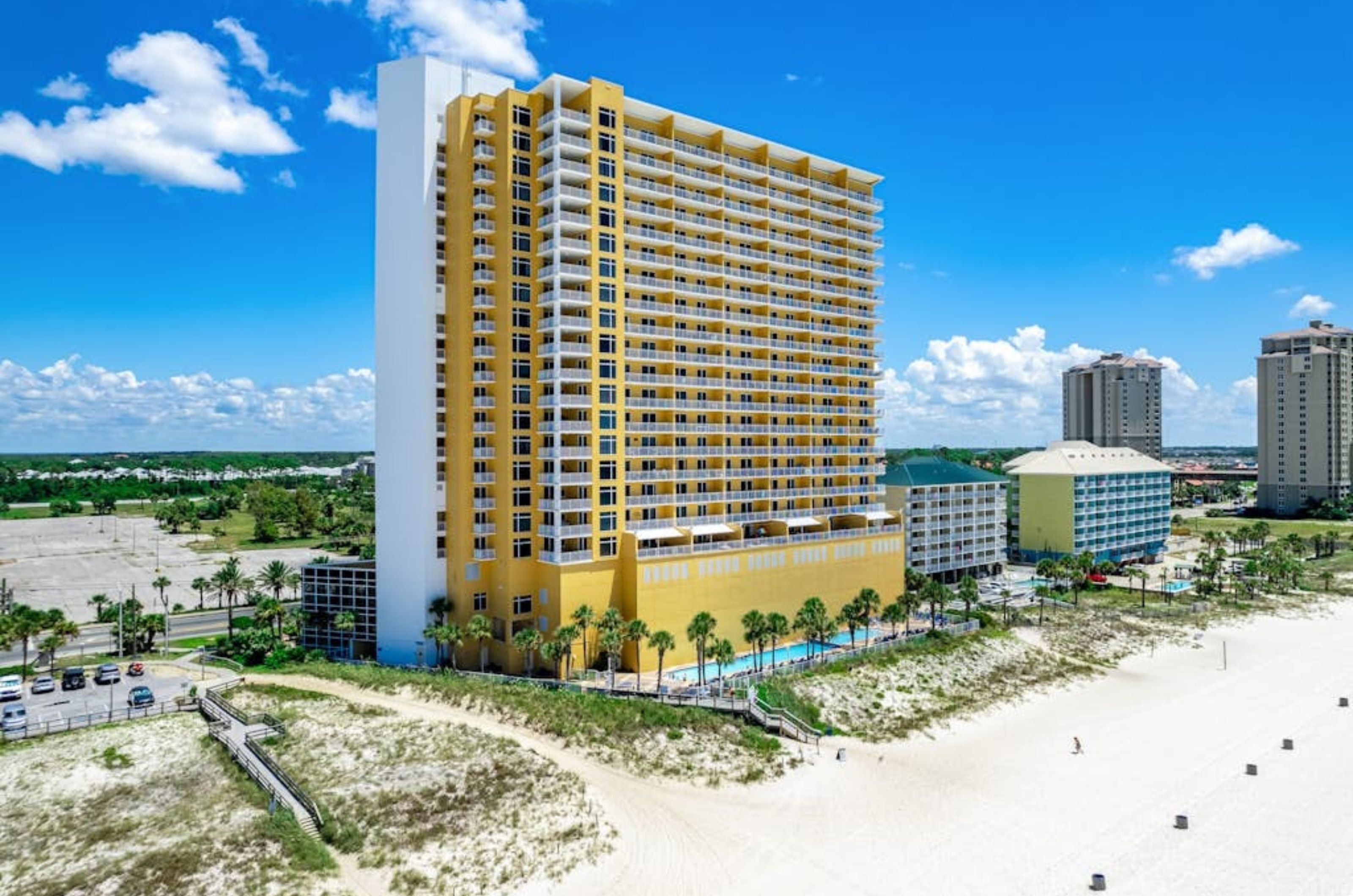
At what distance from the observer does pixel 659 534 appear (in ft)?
208

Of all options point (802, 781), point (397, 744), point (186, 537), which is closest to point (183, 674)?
point (397, 744)

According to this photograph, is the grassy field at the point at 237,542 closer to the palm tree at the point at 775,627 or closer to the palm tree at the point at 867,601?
the palm tree at the point at 775,627

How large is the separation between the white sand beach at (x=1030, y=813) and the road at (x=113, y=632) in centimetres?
5232

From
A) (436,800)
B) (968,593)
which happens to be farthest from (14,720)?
(968,593)

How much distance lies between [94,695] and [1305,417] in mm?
239401

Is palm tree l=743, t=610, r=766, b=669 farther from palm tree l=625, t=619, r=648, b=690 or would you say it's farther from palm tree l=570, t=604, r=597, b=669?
palm tree l=570, t=604, r=597, b=669

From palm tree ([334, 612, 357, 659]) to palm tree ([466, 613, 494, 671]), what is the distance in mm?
10352

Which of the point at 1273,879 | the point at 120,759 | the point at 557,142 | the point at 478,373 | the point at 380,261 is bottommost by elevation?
the point at 1273,879

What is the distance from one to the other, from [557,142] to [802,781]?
1916 inches

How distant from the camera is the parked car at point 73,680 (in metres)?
55.9

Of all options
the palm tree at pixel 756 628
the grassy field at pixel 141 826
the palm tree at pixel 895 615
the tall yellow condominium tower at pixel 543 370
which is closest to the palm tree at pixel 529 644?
the tall yellow condominium tower at pixel 543 370

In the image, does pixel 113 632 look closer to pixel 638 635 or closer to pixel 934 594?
pixel 638 635

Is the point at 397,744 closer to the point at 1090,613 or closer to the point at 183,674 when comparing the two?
the point at 183,674

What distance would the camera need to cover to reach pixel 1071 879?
115ft
